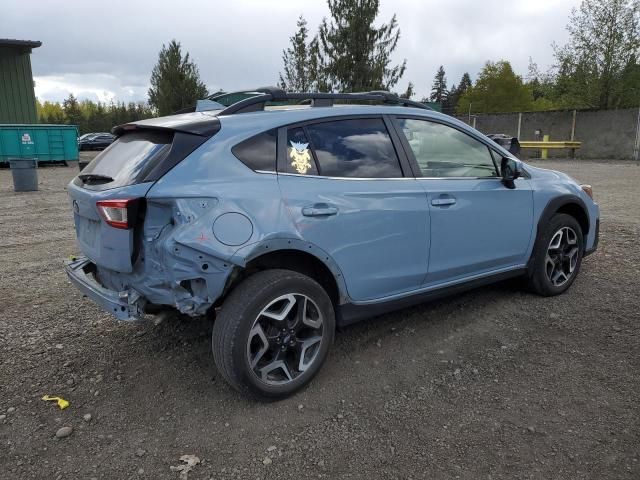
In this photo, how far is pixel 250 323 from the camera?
8.96ft

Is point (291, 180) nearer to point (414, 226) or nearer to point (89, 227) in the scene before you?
point (414, 226)

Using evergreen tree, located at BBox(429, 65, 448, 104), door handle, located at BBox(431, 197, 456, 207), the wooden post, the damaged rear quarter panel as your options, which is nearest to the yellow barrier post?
the wooden post

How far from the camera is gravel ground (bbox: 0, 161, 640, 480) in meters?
2.47

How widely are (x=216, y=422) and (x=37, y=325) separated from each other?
6.99ft

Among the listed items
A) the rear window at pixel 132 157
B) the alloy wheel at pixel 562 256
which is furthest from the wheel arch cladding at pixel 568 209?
the rear window at pixel 132 157

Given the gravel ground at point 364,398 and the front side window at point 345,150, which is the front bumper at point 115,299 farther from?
the front side window at point 345,150

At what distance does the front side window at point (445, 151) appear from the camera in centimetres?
359

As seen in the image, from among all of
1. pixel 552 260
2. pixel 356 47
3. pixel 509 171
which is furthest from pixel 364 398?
pixel 356 47

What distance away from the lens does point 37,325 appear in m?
4.05

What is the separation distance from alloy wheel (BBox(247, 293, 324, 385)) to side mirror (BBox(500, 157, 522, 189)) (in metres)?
1.95

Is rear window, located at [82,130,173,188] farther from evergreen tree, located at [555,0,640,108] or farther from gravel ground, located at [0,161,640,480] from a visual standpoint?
evergreen tree, located at [555,0,640,108]

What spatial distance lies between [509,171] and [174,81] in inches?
1115

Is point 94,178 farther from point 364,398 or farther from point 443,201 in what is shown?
point 443,201

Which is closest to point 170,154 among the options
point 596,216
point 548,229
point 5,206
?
point 548,229
